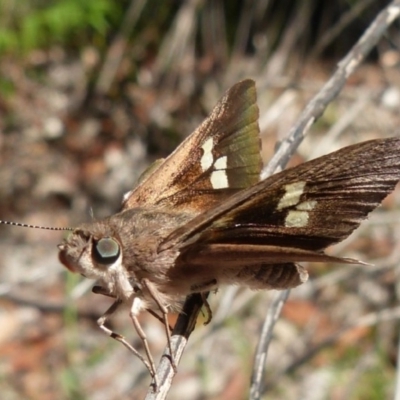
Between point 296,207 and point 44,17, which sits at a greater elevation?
point 44,17

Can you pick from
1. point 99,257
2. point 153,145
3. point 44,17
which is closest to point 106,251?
point 99,257

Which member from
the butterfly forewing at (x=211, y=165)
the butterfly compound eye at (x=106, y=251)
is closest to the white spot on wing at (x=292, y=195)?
the butterfly forewing at (x=211, y=165)

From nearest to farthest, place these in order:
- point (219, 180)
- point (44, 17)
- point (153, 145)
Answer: point (219, 180) → point (44, 17) → point (153, 145)

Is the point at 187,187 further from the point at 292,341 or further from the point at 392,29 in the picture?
the point at 392,29

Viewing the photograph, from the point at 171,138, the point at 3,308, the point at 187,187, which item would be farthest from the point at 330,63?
the point at 187,187

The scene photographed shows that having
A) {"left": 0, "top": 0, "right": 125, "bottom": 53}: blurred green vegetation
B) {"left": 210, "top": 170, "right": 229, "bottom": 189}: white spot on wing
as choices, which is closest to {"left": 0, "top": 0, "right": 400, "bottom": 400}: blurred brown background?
{"left": 0, "top": 0, "right": 125, "bottom": 53}: blurred green vegetation

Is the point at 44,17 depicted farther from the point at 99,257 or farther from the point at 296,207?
the point at 296,207

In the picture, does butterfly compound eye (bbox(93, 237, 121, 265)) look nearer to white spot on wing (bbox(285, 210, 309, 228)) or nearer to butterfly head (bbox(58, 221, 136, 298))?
butterfly head (bbox(58, 221, 136, 298))
